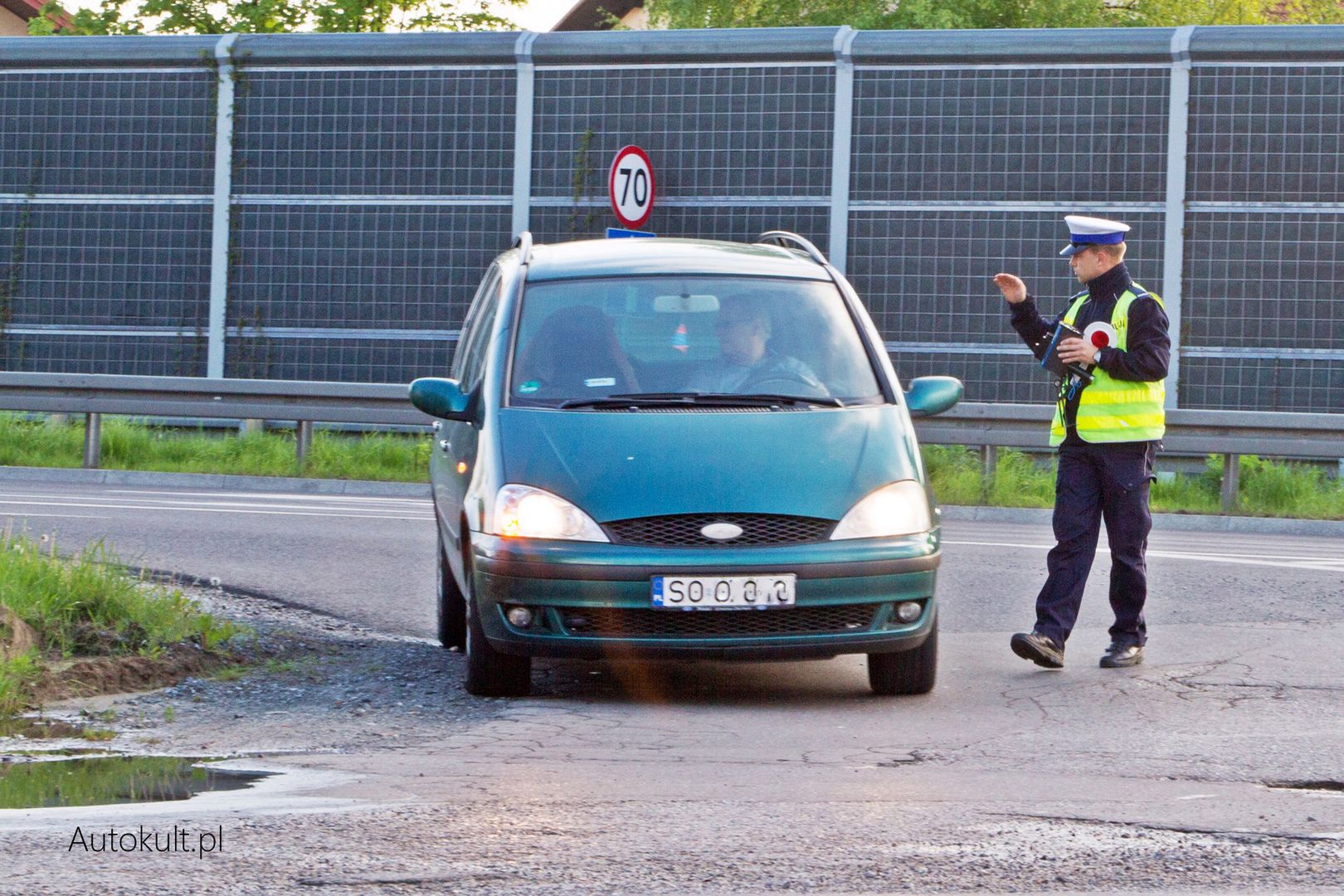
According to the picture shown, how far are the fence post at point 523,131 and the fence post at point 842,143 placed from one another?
3129 mm

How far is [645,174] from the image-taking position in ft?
64.4

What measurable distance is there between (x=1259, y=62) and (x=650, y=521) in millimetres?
13891

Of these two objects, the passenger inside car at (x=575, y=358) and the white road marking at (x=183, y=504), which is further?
the white road marking at (x=183, y=504)

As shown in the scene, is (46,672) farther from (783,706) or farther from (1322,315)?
(1322,315)

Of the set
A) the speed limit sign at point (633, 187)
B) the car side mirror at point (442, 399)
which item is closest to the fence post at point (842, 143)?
the speed limit sign at point (633, 187)

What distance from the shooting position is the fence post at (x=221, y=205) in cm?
2116

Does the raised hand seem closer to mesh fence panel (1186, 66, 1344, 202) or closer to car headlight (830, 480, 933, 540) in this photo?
car headlight (830, 480, 933, 540)

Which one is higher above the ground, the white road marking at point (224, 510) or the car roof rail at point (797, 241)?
the car roof rail at point (797, 241)

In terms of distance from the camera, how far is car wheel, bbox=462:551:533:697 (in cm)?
710

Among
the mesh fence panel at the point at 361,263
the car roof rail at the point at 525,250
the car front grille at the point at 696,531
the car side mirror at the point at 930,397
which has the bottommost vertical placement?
the car front grille at the point at 696,531

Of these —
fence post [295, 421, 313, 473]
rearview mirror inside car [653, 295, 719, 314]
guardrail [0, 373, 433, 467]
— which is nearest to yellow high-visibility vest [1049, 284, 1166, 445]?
rearview mirror inside car [653, 295, 719, 314]

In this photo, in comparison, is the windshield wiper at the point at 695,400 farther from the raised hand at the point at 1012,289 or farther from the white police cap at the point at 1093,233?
the white police cap at the point at 1093,233

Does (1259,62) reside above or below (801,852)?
above

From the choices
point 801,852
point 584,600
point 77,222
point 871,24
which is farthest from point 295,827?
point 871,24
